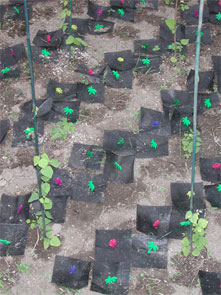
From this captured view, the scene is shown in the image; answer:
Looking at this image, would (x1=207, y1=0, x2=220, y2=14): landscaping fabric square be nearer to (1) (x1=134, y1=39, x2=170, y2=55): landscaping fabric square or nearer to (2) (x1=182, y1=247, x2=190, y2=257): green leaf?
(1) (x1=134, y1=39, x2=170, y2=55): landscaping fabric square

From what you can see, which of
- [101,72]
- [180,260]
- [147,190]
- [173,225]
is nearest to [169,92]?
[101,72]

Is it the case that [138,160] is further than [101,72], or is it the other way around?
[101,72]

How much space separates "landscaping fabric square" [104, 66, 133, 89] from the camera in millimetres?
4492

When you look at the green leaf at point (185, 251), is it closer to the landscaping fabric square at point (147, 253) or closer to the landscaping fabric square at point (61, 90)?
the landscaping fabric square at point (147, 253)

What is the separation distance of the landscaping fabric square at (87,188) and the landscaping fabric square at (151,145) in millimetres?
405

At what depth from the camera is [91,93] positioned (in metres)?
4.39

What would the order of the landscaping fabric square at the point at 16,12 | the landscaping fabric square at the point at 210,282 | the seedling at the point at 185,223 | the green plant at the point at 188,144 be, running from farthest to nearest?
1. the landscaping fabric square at the point at 16,12
2. the green plant at the point at 188,144
3. the seedling at the point at 185,223
4. the landscaping fabric square at the point at 210,282

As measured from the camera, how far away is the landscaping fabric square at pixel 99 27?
5.00 meters

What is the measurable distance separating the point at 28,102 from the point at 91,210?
1.25m

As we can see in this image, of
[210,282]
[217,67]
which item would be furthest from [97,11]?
[210,282]

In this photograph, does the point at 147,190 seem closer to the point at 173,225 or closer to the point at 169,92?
the point at 173,225

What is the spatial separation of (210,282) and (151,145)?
125 cm

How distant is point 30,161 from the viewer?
3.94m

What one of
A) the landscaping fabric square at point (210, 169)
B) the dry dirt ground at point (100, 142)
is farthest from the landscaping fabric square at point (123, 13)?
the landscaping fabric square at point (210, 169)
